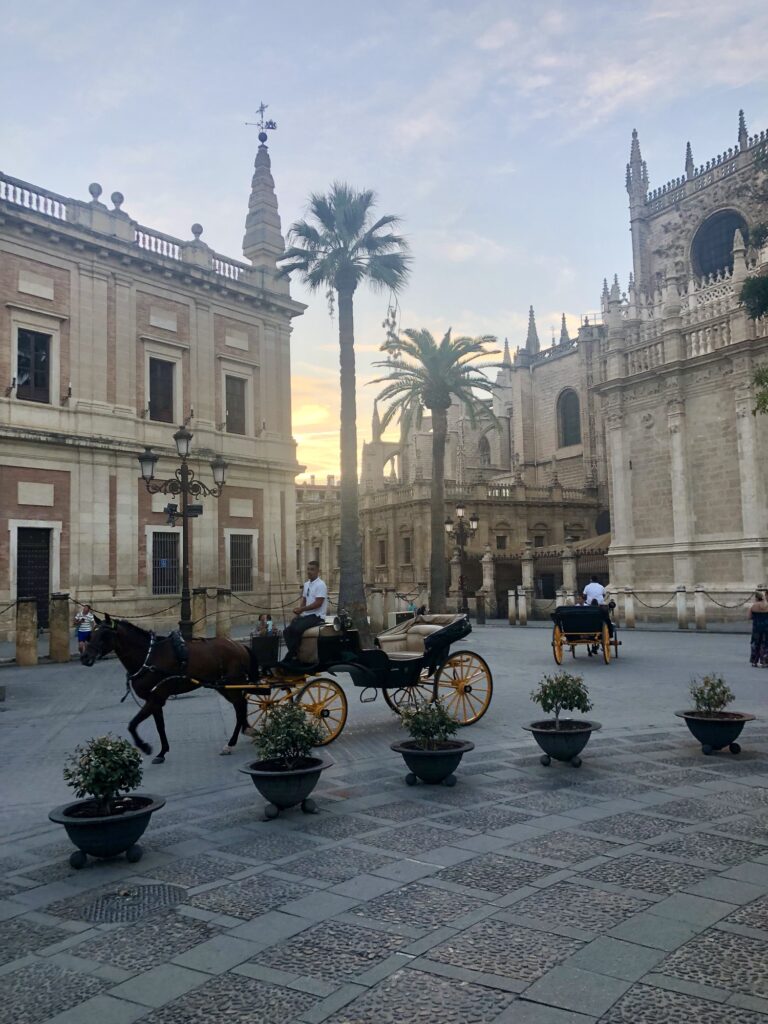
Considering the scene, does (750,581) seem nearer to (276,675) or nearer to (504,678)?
(504,678)

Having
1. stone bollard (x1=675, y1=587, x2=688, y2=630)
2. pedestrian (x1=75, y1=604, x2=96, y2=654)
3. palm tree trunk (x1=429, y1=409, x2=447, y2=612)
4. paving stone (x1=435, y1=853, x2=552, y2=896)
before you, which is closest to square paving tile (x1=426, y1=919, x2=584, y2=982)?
paving stone (x1=435, y1=853, x2=552, y2=896)

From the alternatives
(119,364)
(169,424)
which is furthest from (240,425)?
(119,364)

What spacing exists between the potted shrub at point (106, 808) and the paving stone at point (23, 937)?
775 mm

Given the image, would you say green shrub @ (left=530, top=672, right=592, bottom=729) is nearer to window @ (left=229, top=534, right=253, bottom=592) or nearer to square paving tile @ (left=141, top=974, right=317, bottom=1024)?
square paving tile @ (left=141, top=974, right=317, bottom=1024)

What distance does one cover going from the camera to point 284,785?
237 inches

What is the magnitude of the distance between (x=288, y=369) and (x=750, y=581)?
18.5 m

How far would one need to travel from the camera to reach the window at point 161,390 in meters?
27.4

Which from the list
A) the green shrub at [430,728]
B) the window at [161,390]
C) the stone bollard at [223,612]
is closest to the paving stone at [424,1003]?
the green shrub at [430,728]

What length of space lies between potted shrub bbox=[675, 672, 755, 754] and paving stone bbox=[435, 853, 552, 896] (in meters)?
3.68

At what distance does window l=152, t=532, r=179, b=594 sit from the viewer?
87.6ft

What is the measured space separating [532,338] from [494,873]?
57.9 m

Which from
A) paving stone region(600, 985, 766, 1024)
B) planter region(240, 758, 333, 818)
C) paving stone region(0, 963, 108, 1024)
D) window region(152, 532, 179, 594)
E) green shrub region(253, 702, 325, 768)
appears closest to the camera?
paving stone region(600, 985, 766, 1024)

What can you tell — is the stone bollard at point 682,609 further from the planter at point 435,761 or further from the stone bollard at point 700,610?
the planter at point 435,761

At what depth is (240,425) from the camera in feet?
99.3
